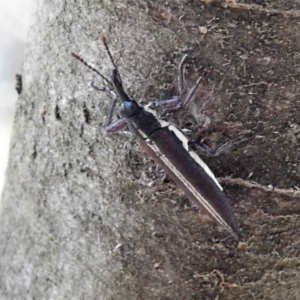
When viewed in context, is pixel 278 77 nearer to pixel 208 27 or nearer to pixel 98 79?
pixel 208 27

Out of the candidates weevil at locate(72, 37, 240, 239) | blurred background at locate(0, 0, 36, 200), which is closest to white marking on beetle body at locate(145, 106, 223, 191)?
weevil at locate(72, 37, 240, 239)

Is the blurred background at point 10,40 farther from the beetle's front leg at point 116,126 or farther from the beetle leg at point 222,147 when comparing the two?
the beetle leg at point 222,147

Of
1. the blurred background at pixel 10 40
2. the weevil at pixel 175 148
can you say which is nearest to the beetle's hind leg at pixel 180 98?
the weevil at pixel 175 148

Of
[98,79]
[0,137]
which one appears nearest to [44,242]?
[98,79]

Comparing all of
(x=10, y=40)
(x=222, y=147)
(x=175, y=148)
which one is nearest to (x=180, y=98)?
(x=222, y=147)

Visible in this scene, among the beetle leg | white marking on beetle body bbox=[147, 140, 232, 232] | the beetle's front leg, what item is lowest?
white marking on beetle body bbox=[147, 140, 232, 232]

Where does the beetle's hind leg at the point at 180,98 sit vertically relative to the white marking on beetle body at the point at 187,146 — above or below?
above

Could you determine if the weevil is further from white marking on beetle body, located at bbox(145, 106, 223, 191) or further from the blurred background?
the blurred background
